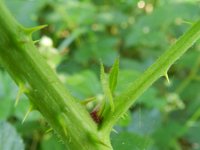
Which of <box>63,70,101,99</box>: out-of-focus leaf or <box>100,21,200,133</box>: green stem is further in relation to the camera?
<box>63,70,101,99</box>: out-of-focus leaf

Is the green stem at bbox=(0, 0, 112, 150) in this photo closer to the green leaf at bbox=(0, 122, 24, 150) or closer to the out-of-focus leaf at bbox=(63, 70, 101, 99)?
the green leaf at bbox=(0, 122, 24, 150)

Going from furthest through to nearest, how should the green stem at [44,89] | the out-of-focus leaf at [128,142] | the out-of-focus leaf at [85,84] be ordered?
1. the out-of-focus leaf at [85,84]
2. the out-of-focus leaf at [128,142]
3. the green stem at [44,89]

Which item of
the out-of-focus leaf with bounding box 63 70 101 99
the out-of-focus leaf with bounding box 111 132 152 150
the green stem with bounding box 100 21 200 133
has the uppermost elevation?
the green stem with bounding box 100 21 200 133

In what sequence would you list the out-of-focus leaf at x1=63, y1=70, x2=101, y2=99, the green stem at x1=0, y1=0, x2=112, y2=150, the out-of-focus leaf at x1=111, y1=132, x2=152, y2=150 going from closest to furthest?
1. the green stem at x1=0, y1=0, x2=112, y2=150
2. the out-of-focus leaf at x1=111, y1=132, x2=152, y2=150
3. the out-of-focus leaf at x1=63, y1=70, x2=101, y2=99

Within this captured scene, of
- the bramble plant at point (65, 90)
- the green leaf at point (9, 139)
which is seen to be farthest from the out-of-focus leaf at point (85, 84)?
the bramble plant at point (65, 90)

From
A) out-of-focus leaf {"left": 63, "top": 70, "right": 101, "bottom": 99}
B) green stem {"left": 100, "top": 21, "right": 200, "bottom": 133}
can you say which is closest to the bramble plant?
green stem {"left": 100, "top": 21, "right": 200, "bottom": 133}

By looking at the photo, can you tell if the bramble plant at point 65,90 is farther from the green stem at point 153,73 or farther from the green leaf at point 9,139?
the green leaf at point 9,139

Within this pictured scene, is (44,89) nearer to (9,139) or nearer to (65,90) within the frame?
(65,90)

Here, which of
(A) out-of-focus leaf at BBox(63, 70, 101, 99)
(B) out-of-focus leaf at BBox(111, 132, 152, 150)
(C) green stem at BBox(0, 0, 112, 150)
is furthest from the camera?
(A) out-of-focus leaf at BBox(63, 70, 101, 99)

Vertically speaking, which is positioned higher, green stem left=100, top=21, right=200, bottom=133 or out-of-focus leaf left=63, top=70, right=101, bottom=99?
green stem left=100, top=21, right=200, bottom=133
